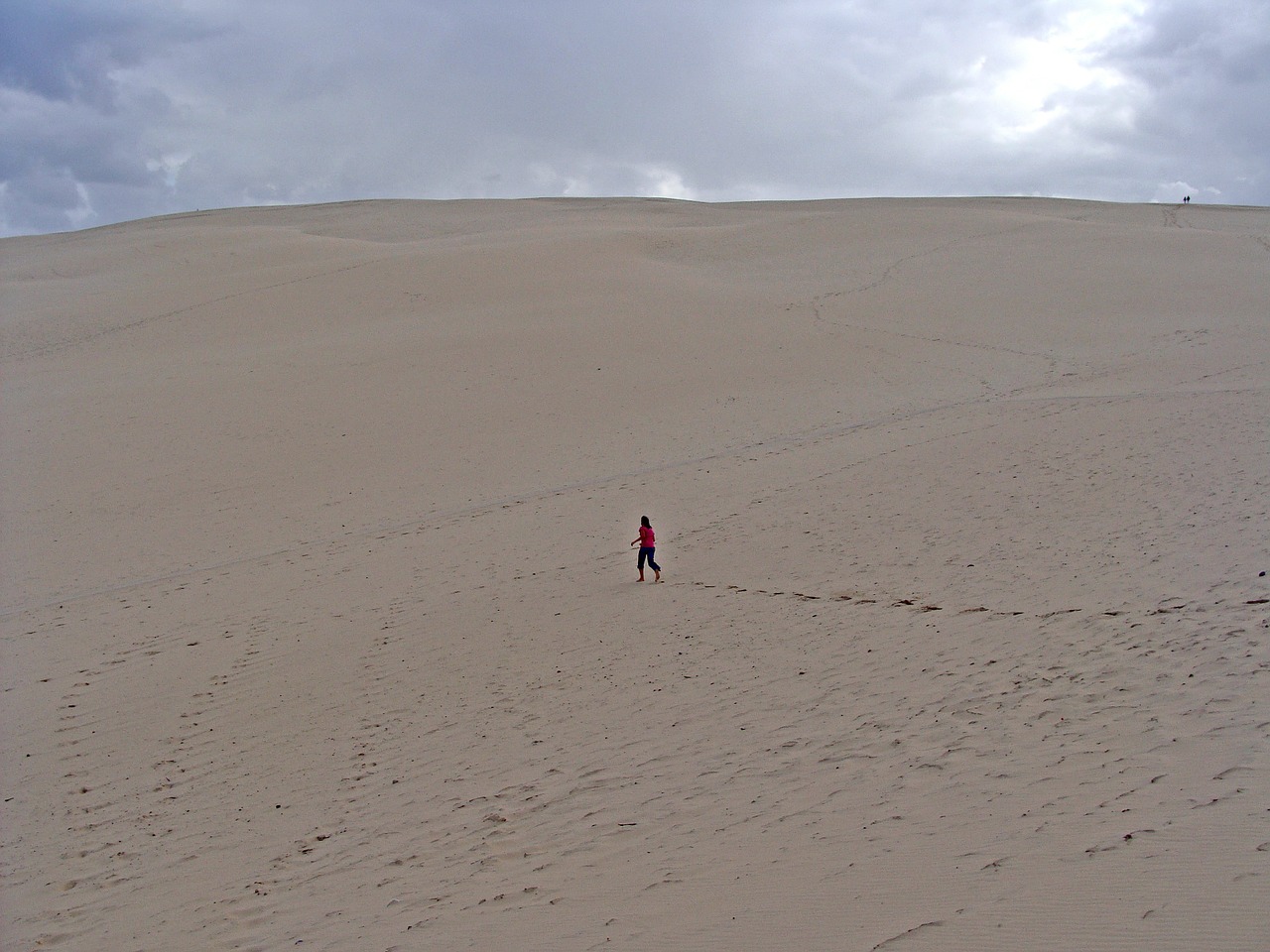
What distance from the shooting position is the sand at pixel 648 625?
5.14m

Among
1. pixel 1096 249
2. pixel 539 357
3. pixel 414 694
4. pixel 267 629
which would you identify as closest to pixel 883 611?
pixel 414 694

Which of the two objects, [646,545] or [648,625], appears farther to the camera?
[646,545]

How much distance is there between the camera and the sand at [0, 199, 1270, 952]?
202 inches

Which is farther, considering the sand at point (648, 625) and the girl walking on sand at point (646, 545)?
the girl walking on sand at point (646, 545)

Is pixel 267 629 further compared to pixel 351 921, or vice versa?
pixel 267 629

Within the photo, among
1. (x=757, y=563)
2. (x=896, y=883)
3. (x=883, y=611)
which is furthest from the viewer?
(x=757, y=563)

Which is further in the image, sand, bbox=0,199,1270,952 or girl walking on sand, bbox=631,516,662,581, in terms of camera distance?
girl walking on sand, bbox=631,516,662,581

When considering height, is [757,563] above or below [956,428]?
below

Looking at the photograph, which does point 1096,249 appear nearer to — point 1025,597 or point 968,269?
point 968,269

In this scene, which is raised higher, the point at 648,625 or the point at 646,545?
the point at 646,545

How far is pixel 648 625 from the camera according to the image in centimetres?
1000

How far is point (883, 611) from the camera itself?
9.39 metres

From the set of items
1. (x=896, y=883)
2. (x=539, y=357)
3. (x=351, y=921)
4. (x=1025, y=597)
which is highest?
(x=539, y=357)

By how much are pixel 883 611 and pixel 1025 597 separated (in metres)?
1.27
